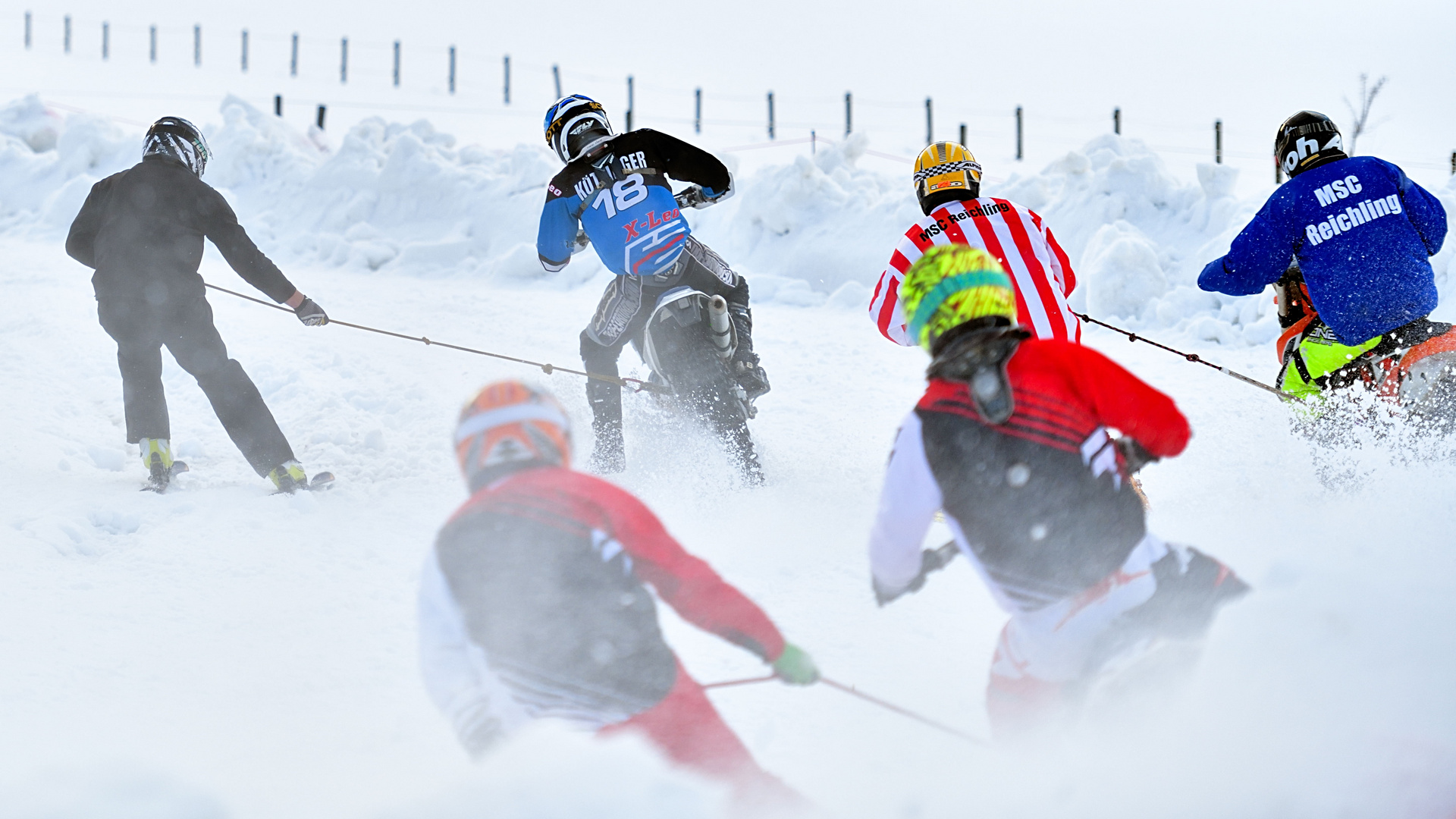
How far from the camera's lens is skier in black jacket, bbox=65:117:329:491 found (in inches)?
190

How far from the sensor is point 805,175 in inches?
444

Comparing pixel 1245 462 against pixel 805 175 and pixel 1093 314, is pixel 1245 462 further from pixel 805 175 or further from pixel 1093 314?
pixel 805 175

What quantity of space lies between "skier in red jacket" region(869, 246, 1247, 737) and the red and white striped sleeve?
1515mm

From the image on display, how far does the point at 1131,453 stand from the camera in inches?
83.7

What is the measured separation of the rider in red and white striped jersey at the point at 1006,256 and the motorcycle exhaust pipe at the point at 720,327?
94 cm

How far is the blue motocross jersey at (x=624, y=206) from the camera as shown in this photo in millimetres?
4484

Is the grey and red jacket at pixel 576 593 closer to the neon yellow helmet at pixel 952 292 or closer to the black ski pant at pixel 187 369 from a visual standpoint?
the neon yellow helmet at pixel 952 292

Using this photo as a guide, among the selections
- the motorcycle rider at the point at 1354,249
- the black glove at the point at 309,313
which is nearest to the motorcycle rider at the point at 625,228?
the black glove at the point at 309,313

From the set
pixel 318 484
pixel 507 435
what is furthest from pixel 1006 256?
pixel 318 484

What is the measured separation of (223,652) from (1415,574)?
12.0ft

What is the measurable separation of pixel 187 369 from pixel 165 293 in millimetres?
372

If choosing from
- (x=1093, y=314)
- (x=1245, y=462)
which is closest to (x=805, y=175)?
(x=1093, y=314)

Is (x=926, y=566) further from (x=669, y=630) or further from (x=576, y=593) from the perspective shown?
(x=669, y=630)

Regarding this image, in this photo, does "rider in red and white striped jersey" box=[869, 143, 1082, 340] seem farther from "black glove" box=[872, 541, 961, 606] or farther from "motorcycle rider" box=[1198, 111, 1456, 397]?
"black glove" box=[872, 541, 961, 606]
